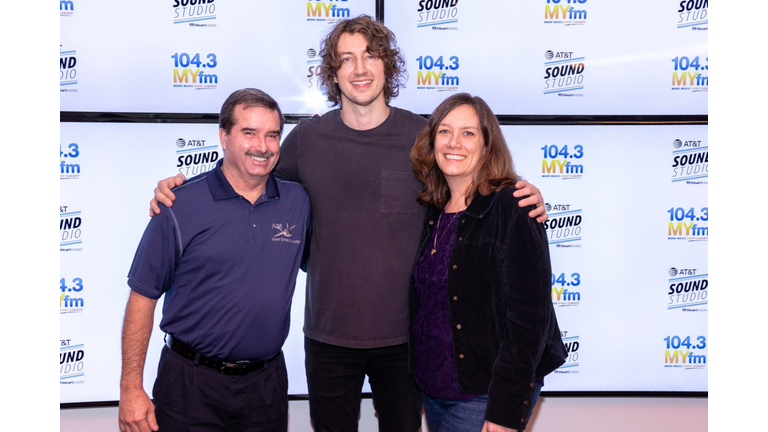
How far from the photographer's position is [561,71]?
9.19 ft

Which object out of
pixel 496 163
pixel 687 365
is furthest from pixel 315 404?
pixel 687 365

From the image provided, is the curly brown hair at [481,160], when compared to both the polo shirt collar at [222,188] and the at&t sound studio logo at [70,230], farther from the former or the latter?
the at&t sound studio logo at [70,230]

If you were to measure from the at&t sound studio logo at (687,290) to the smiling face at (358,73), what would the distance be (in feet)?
6.22

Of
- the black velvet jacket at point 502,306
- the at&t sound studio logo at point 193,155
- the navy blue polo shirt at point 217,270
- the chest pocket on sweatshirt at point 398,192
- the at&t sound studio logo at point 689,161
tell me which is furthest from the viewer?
the at&t sound studio logo at point 689,161

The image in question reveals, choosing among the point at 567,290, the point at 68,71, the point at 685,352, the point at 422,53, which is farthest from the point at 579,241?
the point at 68,71

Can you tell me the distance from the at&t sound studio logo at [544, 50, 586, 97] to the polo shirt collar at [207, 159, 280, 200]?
5.17 feet

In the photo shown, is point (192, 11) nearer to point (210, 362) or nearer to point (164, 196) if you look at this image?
point (164, 196)

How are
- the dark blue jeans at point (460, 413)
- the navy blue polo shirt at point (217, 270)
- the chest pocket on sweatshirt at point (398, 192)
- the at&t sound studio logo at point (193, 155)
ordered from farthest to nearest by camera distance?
the at&t sound studio logo at point (193, 155) → the chest pocket on sweatshirt at point (398, 192) → the navy blue polo shirt at point (217, 270) → the dark blue jeans at point (460, 413)

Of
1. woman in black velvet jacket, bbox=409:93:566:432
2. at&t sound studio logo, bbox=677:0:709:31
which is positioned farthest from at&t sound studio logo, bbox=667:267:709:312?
woman in black velvet jacket, bbox=409:93:566:432

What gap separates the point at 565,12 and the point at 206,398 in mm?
2492

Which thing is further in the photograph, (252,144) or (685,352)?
(685,352)

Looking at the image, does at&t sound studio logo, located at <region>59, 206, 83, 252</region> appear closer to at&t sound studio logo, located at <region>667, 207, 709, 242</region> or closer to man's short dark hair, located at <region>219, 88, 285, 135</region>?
man's short dark hair, located at <region>219, 88, 285, 135</region>

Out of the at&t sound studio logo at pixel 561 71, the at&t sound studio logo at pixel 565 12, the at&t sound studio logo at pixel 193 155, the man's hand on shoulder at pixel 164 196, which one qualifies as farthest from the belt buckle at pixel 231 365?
the at&t sound studio logo at pixel 565 12

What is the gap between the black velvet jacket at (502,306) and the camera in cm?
161
